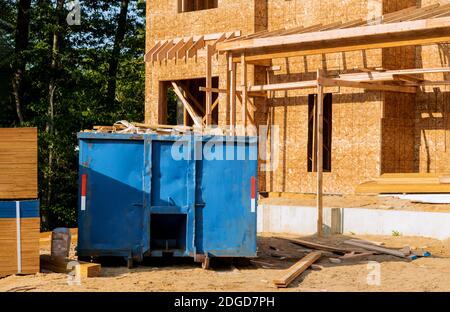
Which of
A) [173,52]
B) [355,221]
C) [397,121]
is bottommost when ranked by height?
[355,221]

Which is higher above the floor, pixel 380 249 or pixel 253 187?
pixel 253 187

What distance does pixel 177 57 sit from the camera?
21.6 meters

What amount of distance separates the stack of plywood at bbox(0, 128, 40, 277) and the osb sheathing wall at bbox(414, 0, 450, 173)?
34.9 ft

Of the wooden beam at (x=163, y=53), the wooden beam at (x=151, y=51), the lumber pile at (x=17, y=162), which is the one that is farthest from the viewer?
the wooden beam at (x=151, y=51)

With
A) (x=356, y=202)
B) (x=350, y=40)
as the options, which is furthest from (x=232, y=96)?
(x=356, y=202)

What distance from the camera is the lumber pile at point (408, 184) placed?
16875mm

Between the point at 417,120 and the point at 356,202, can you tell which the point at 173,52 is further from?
the point at 356,202

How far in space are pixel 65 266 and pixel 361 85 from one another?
8894 mm

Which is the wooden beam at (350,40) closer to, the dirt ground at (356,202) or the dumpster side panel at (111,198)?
the dirt ground at (356,202)

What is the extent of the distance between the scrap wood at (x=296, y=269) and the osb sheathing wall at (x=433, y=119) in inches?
250

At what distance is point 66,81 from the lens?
104 feet

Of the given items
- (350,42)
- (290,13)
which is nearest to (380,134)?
(350,42)

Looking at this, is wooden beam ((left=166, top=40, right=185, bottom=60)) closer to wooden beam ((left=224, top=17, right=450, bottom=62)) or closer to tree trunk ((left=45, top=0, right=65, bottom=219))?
wooden beam ((left=224, top=17, right=450, bottom=62))

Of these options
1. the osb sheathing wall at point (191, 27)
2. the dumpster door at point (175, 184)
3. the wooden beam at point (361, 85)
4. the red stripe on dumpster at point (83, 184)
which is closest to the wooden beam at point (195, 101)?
the osb sheathing wall at point (191, 27)
